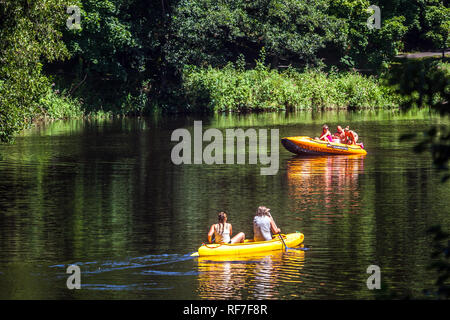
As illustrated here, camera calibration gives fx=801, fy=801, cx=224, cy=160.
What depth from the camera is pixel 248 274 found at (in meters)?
16.1

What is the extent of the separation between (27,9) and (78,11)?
2581 centimetres

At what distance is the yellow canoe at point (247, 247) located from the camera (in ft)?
56.6

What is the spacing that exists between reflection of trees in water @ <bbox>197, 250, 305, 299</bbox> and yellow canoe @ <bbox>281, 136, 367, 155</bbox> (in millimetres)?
18397

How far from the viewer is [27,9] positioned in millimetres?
28203

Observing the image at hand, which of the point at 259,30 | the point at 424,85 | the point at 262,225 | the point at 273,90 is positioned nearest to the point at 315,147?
the point at 262,225

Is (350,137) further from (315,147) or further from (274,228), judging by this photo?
(274,228)

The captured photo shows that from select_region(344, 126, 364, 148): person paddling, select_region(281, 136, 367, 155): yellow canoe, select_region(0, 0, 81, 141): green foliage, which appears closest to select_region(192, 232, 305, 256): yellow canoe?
select_region(0, 0, 81, 141): green foliage

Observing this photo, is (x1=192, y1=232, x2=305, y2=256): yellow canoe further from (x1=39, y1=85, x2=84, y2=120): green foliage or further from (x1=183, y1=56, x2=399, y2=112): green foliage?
(x1=183, y1=56, x2=399, y2=112): green foliage

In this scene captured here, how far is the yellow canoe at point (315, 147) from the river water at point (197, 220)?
69 centimetres

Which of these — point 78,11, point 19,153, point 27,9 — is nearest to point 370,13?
point 78,11

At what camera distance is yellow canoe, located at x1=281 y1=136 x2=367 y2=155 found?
118 feet

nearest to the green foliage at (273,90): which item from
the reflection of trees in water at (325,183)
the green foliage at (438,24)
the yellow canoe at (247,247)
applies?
the green foliage at (438,24)

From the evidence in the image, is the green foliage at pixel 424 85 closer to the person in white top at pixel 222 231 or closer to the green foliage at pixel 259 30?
the person in white top at pixel 222 231
